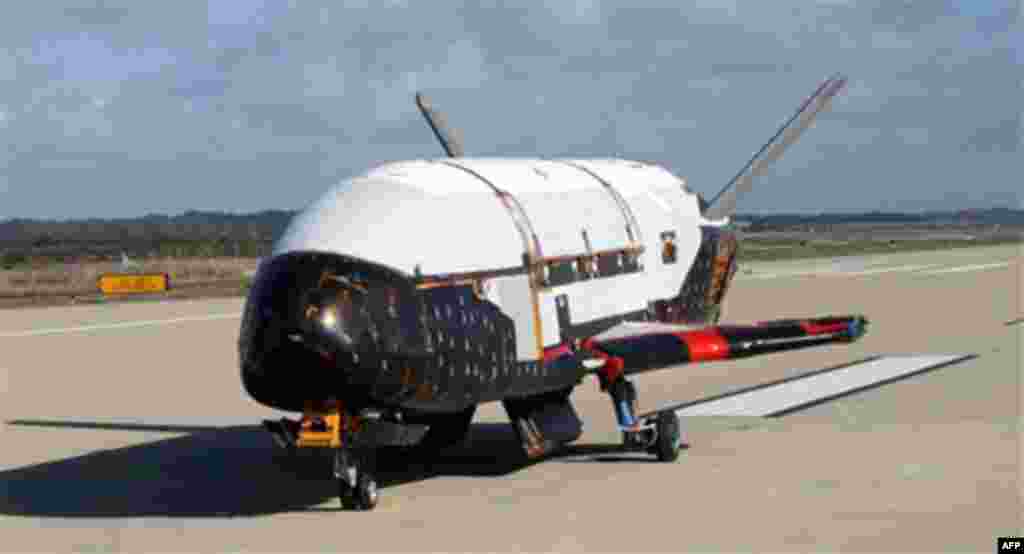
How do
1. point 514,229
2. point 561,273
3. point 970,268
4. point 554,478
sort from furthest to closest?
point 970,268
point 554,478
point 561,273
point 514,229

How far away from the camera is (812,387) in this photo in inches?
1228

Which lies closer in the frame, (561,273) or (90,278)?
(561,273)

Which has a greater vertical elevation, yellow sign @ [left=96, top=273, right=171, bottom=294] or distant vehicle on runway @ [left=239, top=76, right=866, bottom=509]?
yellow sign @ [left=96, top=273, right=171, bottom=294]

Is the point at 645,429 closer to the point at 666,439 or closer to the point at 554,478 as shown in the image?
the point at 666,439

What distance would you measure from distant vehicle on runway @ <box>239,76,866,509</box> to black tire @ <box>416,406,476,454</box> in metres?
0.03

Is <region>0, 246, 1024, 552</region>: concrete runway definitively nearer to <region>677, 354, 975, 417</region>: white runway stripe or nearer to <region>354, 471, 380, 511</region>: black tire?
<region>354, 471, 380, 511</region>: black tire

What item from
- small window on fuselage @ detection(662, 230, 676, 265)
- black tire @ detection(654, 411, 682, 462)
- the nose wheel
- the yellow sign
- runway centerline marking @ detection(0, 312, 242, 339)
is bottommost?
black tire @ detection(654, 411, 682, 462)

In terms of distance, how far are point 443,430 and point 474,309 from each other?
4.57 metres

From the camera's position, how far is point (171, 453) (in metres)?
24.3

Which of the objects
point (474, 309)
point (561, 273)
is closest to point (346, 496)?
point (474, 309)

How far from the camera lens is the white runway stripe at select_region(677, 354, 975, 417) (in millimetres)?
27984

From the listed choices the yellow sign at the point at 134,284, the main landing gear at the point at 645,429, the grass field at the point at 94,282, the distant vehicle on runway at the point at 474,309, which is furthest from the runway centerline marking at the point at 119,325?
→ the main landing gear at the point at 645,429

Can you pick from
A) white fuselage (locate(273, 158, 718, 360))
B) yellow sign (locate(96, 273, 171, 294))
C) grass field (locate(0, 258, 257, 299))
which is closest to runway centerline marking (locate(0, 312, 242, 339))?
grass field (locate(0, 258, 257, 299))

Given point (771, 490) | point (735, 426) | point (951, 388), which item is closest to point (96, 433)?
point (735, 426)
